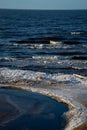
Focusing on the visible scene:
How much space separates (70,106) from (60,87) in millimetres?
3565

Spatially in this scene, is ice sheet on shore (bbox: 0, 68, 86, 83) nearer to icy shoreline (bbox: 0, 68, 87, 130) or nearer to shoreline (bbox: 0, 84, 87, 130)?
icy shoreline (bbox: 0, 68, 87, 130)

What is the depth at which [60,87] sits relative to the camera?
18.2m

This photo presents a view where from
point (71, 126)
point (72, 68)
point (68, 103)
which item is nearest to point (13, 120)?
point (71, 126)

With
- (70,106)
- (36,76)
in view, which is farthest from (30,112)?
(36,76)

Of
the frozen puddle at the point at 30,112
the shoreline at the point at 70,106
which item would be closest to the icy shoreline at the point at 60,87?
the shoreline at the point at 70,106

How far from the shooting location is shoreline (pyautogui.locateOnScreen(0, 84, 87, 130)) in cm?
1245

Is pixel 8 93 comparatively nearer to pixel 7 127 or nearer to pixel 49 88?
pixel 49 88

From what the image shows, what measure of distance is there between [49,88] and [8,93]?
244cm

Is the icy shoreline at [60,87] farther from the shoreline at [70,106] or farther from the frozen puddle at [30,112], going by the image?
the frozen puddle at [30,112]

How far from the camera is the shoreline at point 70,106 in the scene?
40.9 ft

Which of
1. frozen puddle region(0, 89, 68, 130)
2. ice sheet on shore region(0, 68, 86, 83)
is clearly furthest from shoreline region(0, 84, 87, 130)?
ice sheet on shore region(0, 68, 86, 83)

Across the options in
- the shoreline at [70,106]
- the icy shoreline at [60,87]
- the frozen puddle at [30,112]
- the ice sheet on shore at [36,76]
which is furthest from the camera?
the ice sheet on shore at [36,76]

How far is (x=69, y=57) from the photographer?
35.5 metres

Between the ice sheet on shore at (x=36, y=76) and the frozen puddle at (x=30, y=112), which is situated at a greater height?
the frozen puddle at (x=30, y=112)
